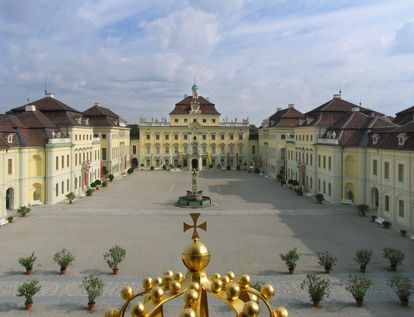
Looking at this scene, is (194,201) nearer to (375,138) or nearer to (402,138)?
(375,138)

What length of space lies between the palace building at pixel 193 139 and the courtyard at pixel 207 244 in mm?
37572

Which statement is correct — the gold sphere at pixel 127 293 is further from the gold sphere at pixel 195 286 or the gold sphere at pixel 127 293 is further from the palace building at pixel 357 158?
the palace building at pixel 357 158

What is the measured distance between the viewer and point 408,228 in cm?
2841

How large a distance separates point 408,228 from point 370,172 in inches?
353

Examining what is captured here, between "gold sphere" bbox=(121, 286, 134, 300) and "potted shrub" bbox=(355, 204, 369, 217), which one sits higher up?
"gold sphere" bbox=(121, 286, 134, 300)

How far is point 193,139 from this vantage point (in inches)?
3196

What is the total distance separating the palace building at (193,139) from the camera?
3194 inches

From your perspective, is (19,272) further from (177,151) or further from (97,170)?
(177,151)

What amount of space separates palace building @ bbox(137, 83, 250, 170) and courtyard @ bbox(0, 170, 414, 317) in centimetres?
3757

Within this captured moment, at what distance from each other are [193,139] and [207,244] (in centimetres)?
5710

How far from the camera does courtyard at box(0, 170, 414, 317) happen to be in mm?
16250

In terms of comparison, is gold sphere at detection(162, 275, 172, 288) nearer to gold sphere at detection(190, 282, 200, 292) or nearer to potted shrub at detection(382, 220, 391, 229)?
gold sphere at detection(190, 282, 200, 292)

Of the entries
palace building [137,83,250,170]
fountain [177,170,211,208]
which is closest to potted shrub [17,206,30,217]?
fountain [177,170,211,208]

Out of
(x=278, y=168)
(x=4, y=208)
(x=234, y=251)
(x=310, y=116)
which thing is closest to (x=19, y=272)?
(x=234, y=251)
